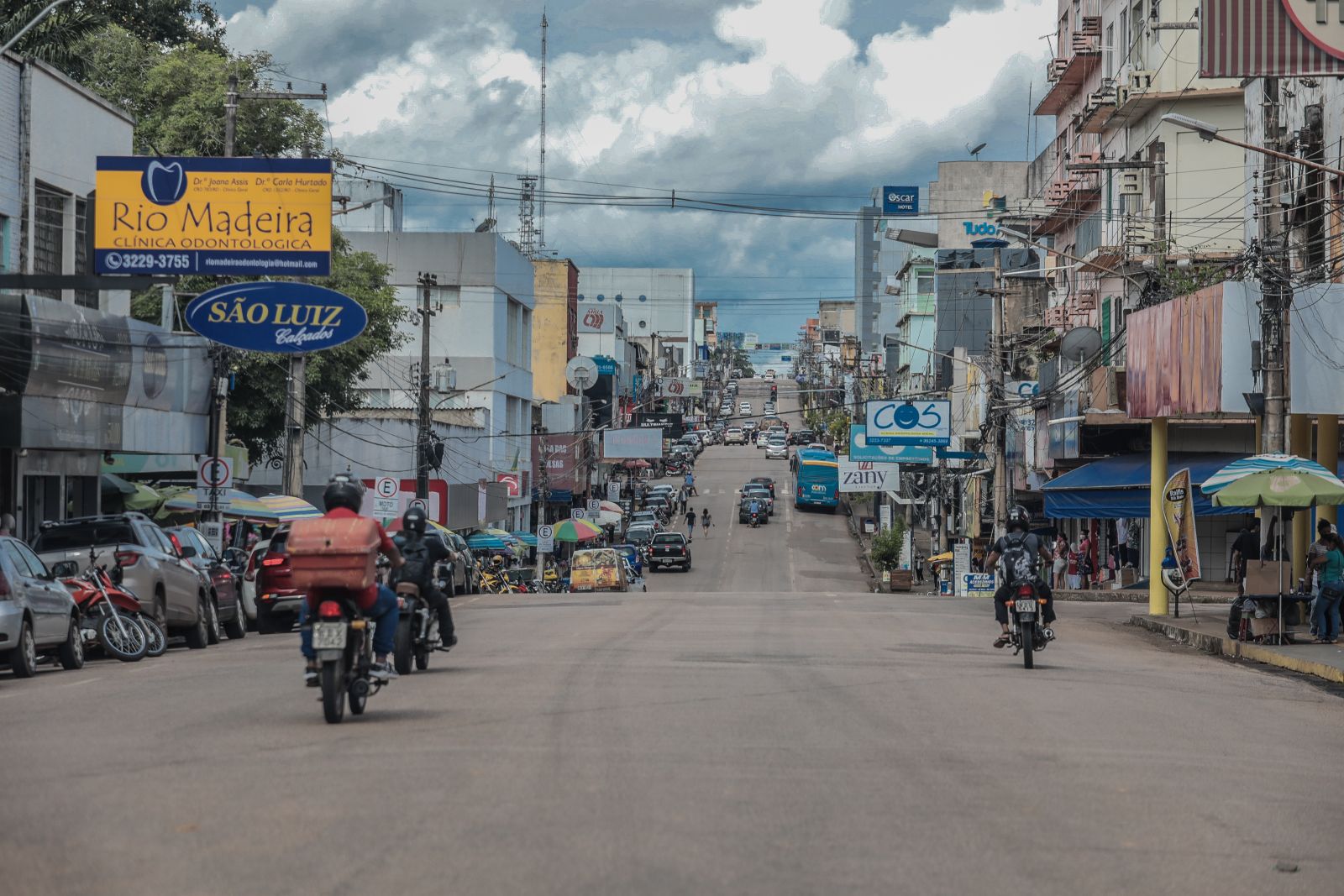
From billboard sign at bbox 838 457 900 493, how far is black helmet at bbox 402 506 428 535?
46.7 metres

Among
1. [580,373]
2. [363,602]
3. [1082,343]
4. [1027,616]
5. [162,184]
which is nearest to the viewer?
[363,602]

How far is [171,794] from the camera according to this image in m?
8.98

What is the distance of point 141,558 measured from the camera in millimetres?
22344

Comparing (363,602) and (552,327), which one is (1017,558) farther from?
(552,327)

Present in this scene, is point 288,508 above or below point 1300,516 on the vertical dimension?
below

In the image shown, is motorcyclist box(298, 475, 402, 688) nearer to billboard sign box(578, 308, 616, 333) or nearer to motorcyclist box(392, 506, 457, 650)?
motorcyclist box(392, 506, 457, 650)

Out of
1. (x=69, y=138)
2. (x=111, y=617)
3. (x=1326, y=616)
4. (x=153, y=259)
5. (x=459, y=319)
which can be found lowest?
(x=1326, y=616)

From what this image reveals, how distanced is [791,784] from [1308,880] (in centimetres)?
299

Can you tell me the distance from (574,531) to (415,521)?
44.4 meters

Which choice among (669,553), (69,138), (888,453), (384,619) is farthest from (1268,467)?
(669,553)

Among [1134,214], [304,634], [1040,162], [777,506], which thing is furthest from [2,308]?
[777,506]

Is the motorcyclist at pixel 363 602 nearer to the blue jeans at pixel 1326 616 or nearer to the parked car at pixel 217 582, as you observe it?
the parked car at pixel 217 582

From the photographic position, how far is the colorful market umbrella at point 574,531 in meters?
59.0

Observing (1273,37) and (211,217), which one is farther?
(211,217)
